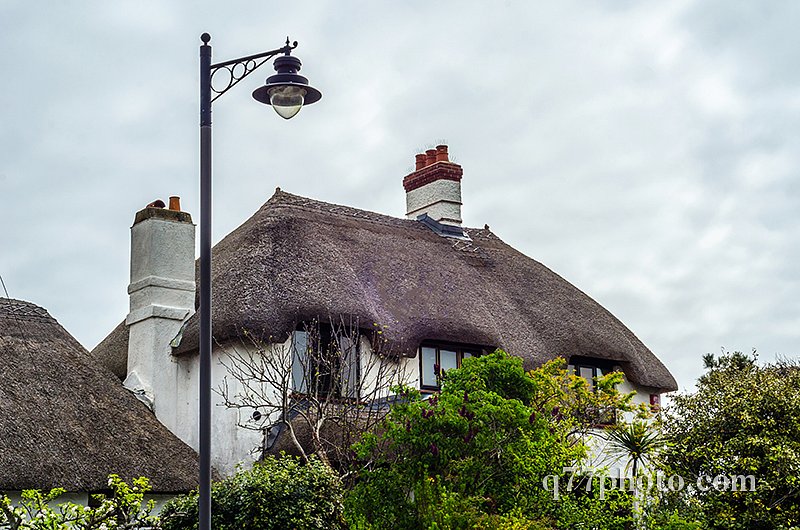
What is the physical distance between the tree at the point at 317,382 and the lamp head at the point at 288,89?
927cm

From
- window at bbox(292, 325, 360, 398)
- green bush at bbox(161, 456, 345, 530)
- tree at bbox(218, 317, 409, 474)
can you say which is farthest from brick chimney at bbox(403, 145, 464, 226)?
green bush at bbox(161, 456, 345, 530)

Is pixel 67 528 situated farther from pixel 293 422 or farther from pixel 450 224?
pixel 450 224

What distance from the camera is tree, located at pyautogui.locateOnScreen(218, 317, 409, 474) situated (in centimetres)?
2116

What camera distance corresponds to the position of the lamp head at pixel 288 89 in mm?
12172

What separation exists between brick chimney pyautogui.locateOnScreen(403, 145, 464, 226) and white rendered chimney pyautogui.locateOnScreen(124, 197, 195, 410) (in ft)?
26.5

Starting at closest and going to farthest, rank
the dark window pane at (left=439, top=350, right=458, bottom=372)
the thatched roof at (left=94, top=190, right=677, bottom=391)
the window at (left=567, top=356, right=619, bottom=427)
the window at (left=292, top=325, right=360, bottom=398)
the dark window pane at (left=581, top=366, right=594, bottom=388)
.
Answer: the window at (left=292, top=325, right=360, bottom=398) < the thatched roof at (left=94, top=190, right=677, bottom=391) < the dark window pane at (left=439, top=350, right=458, bottom=372) < the window at (left=567, top=356, right=619, bottom=427) < the dark window pane at (left=581, top=366, right=594, bottom=388)

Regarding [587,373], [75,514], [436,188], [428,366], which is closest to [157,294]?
[428,366]

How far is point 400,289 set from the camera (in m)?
25.7

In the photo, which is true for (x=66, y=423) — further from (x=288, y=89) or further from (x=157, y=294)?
(x=288, y=89)

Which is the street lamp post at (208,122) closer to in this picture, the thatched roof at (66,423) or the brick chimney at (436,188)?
the thatched roof at (66,423)

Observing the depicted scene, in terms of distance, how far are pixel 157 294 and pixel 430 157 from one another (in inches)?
402

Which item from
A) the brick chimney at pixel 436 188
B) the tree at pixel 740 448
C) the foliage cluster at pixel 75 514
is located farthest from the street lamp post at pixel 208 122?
the brick chimney at pixel 436 188

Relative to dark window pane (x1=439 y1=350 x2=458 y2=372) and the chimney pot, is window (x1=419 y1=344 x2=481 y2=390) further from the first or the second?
the chimney pot

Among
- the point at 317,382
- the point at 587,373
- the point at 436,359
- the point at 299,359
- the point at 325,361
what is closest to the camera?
the point at 317,382
